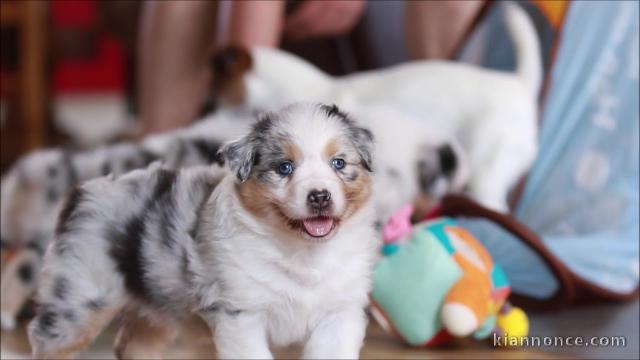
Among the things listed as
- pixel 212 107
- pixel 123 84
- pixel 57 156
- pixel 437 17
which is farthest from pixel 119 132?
pixel 437 17

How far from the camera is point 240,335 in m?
1.43

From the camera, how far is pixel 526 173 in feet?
8.38

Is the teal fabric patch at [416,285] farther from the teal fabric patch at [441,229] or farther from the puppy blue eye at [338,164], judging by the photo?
the puppy blue eye at [338,164]

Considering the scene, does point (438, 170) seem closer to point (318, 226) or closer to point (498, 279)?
point (498, 279)

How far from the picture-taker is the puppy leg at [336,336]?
1.48m

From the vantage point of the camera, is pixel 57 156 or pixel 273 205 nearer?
pixel 273 205

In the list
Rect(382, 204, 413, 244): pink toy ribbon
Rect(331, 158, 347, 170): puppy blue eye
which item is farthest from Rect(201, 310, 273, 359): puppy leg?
Rect(382, 204, 413, 244): pink toy ribbon

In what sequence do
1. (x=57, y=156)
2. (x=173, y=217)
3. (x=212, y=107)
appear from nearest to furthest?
(x=173, y=217)
(x=57, y=156)
(x=212, y=107)

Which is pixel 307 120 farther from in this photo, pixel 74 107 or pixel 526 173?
pixel 74 107

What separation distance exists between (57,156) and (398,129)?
940mm

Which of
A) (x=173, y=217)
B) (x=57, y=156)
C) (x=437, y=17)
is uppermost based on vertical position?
(x=437, y=17)

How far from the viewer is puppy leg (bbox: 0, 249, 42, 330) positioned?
6.75ft

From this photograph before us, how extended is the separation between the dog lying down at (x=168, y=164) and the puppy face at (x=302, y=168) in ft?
1.54

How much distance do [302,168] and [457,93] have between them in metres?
1.45
